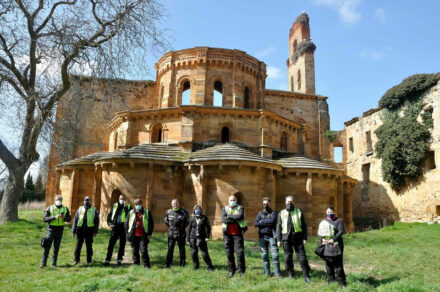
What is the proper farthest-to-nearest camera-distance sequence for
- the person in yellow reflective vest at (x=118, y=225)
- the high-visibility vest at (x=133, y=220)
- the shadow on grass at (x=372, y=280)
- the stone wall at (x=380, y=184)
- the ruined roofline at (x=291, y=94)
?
the ruined roofline at (x=291, y=94)
the stone wall at (x=380, y=184)
the person in yellow reflective vest at (x=118, y=225)
the high-visibility vest at (x=133, y=220)
the shadow on grass at (x=372, y=280)

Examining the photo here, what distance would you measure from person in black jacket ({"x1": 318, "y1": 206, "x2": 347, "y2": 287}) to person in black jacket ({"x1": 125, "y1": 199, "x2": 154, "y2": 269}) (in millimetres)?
4585

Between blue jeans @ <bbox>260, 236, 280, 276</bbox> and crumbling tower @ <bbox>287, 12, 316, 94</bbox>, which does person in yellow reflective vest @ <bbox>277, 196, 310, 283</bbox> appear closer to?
blue jeans @ <bbox>260, 236, 280, 276</bbox>

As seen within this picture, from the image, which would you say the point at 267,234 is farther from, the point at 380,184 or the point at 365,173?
the point at 365,173

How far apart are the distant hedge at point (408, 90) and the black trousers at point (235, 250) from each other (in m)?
22.8

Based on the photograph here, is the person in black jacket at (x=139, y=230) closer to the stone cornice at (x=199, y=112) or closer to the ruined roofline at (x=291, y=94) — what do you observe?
the stone cornice at (x=199, y=112)

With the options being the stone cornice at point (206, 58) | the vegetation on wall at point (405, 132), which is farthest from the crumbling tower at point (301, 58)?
the stone cornice at point (206, 58)

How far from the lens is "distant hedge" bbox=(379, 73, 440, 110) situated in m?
24.3

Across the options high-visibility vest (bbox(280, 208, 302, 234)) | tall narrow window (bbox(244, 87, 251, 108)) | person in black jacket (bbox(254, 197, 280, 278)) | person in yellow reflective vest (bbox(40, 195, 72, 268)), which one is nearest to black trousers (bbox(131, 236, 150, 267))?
person in yellow reflective vest (bbox(40, 195, 72, 268))

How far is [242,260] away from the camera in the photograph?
8070 millimetres

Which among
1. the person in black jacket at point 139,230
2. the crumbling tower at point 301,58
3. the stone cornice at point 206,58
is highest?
the crumbling tower at point 301,58

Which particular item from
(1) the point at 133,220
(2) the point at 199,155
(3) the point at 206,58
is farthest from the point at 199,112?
(1) the point at 133,220

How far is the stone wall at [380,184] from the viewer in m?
22.9

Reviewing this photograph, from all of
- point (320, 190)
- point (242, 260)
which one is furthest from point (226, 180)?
point (242, 260)

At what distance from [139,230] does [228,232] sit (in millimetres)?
2551
